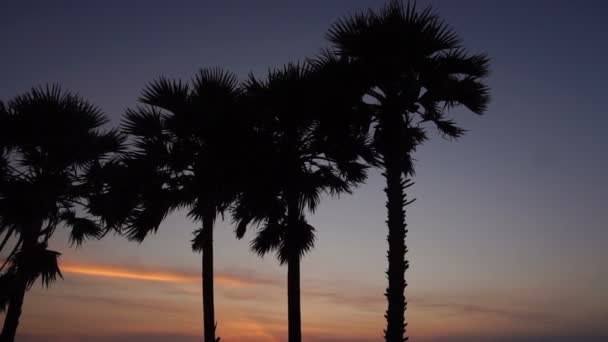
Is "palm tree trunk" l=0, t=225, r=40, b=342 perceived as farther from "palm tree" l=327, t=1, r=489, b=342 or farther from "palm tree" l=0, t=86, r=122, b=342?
"palm tree" l=327, t=1, r=489, b=342

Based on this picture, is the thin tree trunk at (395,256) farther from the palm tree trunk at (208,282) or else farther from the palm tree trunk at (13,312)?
the palm tree trunk at (13,312)

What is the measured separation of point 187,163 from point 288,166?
3330 millimetres

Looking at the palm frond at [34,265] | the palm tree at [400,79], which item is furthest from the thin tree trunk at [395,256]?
the palm frond at [34,265]

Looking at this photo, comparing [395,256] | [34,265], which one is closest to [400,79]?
[395,256]

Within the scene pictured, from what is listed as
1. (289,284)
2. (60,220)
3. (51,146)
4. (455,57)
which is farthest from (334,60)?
Answer: (60,220)

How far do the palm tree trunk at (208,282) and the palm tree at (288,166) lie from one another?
967 millimetres

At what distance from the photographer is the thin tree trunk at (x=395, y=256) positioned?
1455 centimetres

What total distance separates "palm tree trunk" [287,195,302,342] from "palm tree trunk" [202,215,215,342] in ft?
7.77

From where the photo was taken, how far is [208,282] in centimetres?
1914

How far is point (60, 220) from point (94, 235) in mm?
1290

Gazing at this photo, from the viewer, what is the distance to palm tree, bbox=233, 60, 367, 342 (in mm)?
18500

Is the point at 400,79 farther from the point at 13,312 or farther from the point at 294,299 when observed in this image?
the point at 13,312

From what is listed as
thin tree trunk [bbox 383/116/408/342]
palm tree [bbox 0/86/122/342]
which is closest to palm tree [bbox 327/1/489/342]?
thin tree trunk [bbox 383/116/408/342]

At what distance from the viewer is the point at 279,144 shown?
19.2 metres
